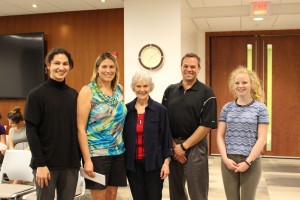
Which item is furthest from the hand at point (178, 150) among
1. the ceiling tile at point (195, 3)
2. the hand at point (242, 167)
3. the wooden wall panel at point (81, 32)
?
the wooden wall panel at point (81, 32)

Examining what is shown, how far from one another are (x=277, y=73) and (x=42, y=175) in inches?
234

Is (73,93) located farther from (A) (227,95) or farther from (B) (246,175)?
(A) (227,95)

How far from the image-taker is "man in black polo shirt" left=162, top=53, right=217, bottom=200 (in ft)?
8.98

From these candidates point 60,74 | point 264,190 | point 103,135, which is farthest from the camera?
point 264,190

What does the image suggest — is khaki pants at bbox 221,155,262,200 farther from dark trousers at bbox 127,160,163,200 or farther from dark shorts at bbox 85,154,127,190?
dark shorts at bbox 85,154,127,190

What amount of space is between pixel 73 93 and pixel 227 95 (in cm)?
532

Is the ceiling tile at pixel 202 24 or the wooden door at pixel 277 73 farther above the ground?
the ceiling tile at pixel 202 24

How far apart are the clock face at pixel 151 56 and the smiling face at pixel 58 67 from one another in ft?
8.94

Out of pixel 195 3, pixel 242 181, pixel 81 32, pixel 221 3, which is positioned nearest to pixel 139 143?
pixel 242 181

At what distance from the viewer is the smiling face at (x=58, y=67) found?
7.49 feet

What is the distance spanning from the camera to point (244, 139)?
253cm

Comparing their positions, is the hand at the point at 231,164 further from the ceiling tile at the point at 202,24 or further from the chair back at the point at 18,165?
the ceiling tile at the point at 202,24

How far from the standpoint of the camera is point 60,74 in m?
2.29

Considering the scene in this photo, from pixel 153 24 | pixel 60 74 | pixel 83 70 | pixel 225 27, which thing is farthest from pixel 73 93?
pixel 225 27
